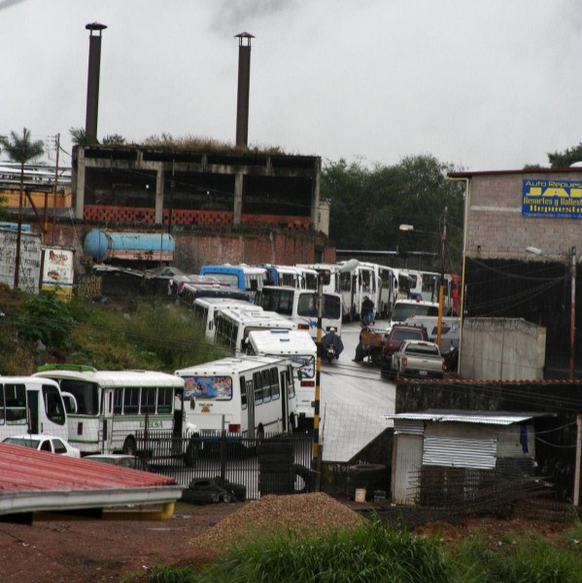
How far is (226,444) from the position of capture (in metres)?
25.8

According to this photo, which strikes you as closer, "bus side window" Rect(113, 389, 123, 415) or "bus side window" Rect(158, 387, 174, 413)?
"bus side window" Rect(113, 389, 123, 415)

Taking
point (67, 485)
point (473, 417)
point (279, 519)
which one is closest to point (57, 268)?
point (473, 417)

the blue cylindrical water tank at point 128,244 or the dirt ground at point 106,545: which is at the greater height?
the blue cylindrical water tank at point 128,244

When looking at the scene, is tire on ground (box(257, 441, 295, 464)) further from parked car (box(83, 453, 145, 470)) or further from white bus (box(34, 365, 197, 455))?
white bus (box(34, 365, 197, 455))

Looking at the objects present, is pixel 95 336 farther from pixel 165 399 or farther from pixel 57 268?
pixel 165 399

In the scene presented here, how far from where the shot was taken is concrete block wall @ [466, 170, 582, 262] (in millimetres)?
44406

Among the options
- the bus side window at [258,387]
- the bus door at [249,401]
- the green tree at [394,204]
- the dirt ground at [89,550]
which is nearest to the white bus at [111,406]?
the bus door at [249,401]

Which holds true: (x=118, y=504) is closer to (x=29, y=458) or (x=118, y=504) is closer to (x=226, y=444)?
(x=29, y=458)

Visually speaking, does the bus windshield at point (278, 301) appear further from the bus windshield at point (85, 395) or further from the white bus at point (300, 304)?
the bus windshield at point (85, 395)

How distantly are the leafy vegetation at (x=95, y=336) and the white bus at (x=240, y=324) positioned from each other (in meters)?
0.71

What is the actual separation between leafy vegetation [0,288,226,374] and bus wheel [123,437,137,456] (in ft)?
19.2

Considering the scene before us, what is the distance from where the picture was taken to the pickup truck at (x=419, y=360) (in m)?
40.8

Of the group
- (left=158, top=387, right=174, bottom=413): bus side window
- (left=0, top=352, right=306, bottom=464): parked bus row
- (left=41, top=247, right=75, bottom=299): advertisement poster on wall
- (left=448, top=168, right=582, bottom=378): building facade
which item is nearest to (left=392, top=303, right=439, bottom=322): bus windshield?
(left=448, top=168, right=582, bottom=378): building facade

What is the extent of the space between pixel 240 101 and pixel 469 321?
38.9 m
